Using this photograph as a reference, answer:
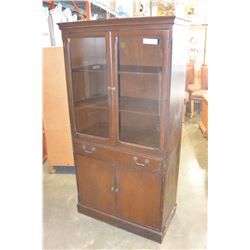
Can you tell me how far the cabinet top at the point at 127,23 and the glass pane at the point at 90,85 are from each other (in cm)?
14

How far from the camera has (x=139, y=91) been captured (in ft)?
6.23

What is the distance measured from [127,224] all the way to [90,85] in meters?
1.16

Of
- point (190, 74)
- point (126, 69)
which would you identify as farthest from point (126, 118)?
point (190, 74)

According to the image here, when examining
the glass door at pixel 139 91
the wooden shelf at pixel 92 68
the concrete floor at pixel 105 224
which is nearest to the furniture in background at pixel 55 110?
the concrete floor at pixel 105 224

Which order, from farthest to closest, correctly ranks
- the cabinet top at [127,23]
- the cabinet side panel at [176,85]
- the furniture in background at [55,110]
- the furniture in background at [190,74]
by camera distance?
1. the furniture in background at [190,74]
2. the furniture in background at [55,110]
3. the cabinet side panel at [176,85]
4. the cabinet top at [127,23]

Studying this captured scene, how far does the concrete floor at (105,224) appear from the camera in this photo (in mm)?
1792

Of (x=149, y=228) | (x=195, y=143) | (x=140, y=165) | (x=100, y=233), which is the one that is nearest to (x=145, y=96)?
(x=140, y=165)

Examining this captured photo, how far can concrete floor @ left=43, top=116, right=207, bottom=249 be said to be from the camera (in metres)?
1.79

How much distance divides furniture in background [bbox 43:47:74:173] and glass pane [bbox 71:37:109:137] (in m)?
0.60

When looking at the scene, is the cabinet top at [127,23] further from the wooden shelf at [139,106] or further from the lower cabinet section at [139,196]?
the lower cabinet section at [139,196]

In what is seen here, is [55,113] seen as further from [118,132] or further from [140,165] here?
[140,165]

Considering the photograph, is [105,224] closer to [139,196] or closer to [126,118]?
[139,196]
